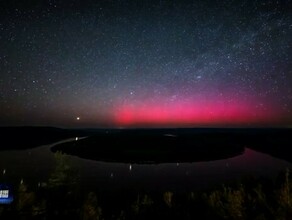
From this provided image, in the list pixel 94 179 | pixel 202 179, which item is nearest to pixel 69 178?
pixel 94 179

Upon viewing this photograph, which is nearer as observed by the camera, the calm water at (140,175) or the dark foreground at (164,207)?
the dark foreground at (164,207)

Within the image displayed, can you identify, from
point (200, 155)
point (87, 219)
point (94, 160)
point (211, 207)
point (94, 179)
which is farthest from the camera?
point (200, 155)

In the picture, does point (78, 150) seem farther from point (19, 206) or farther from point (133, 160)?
point (19, 206)

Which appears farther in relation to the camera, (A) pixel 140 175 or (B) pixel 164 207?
(A) pixel 140 175

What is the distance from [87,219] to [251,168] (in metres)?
65.2

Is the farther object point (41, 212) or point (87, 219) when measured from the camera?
point (41, 212)

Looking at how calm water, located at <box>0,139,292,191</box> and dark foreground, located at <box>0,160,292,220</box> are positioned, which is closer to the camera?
dark foreground, located at <box>0,160,292,220</box>

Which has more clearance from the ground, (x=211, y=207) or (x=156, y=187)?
(x=211, y=207)

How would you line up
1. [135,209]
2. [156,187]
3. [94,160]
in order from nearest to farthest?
[135,209], [156,187], [94,160]

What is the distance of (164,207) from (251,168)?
5424 cm

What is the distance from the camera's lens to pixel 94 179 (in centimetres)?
5897

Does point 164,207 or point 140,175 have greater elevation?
point 164,207

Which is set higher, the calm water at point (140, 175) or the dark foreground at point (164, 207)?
the dark foreground at point (164, 207)

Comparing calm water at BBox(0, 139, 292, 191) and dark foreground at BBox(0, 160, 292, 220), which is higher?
dark foreground at BBox(0, 160, 292, 220)
